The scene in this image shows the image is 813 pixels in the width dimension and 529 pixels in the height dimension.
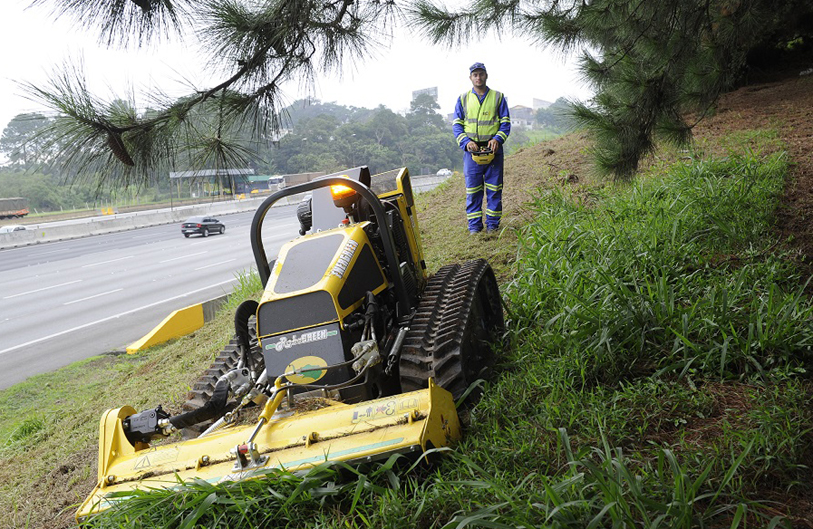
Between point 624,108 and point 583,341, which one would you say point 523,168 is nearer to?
point 624,108

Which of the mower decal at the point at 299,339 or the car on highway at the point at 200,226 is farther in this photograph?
the car on highway at the point at 200,226

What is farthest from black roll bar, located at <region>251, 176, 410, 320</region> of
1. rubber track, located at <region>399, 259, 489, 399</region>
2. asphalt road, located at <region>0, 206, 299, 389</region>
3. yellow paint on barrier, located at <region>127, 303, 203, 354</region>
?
asphalt road, located at <region>0, 206, 299, 389</region>

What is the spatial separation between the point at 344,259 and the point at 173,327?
6.94m

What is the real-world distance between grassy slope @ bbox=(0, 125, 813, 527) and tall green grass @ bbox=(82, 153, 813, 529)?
0.04 feet

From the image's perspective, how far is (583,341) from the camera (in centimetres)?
363

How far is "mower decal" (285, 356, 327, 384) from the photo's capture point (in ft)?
11.2

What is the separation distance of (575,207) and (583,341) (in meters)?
3.02

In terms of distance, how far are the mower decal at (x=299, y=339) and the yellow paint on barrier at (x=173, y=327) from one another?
6547mm

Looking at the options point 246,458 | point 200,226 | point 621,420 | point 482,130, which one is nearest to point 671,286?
point 621,420

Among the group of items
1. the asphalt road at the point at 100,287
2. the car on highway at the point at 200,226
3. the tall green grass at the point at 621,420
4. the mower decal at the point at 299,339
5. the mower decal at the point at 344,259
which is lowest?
the asphalt road at the point at 100,287

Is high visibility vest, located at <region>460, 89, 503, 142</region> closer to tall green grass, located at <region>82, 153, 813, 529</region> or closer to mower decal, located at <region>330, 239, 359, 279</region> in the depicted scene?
tall green grass, located at <region>82, 153, 813, 529</region>

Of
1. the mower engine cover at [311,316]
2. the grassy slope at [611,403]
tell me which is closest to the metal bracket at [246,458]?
the grassy slope at [611,403]

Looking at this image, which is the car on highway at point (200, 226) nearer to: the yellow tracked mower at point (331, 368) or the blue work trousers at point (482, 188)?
the blue work trousers at point (482, 188)

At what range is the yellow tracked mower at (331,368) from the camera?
9.44 ft
